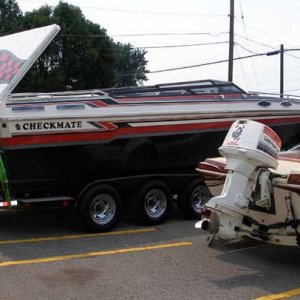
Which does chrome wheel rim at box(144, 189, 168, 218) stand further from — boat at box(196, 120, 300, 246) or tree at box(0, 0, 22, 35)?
tree at box(0, 0, 22, 35)

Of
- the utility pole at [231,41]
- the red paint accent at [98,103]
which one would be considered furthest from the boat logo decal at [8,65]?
the utility pole at [231,41]

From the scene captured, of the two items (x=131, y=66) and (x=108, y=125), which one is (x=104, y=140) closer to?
(x=108, y=125)

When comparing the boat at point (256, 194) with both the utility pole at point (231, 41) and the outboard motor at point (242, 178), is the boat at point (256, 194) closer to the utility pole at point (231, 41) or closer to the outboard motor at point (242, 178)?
the outboard motor at point (242, 178)

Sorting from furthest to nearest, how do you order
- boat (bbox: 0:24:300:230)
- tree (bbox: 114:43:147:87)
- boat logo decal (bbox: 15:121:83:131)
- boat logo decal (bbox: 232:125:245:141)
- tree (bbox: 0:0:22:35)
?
tree (bbox: 114:43:147:87) < tree (bbox: 0:0:22:35) < boat (bbox: 0:24:300:230) < boat logo decal (bbox: 15:121:83:131) < boat logo decal (bbox: 232:125:245:141)

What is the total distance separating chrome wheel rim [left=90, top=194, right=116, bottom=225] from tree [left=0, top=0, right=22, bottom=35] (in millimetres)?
31079

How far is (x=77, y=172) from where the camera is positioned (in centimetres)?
908

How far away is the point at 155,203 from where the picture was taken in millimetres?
9695

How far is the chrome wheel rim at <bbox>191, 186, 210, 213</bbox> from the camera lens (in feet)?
33.2

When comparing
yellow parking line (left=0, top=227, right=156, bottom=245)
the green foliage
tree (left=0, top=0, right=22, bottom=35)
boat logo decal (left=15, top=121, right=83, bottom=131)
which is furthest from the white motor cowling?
tree (left=0, top=0, right=22, bottom=35)

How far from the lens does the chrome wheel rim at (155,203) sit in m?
9.57

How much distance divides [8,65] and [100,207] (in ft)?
8.48

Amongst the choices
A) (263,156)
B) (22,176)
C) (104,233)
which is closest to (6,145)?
(22,176)

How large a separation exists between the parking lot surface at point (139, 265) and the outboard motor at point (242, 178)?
1.94 ft

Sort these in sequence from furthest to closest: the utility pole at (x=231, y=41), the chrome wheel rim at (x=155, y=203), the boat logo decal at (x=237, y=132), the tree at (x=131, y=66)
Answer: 1. the tree at (x=131, y=66)
2. the utility pole at (x=231, y=41)
3. the chrome wheel rim at (x=155, y=203)
4. the boat logo decal at (x=237, y=132)
